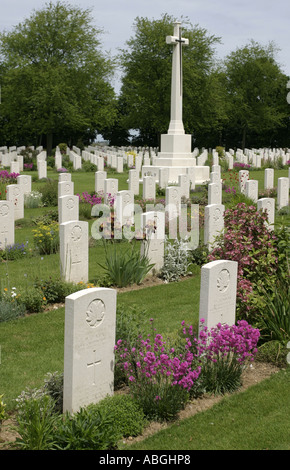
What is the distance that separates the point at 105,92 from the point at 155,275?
34.4 metres

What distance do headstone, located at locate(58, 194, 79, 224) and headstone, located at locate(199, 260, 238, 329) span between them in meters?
6.53

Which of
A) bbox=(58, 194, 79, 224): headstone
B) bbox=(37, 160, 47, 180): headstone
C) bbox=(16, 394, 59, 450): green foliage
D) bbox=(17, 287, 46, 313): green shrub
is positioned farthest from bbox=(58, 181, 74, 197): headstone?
bbox=(16, 394, 59, 450): green foliage

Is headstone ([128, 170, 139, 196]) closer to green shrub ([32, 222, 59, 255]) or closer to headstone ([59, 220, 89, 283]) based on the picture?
green shrub ([32, 222, 59, 255])

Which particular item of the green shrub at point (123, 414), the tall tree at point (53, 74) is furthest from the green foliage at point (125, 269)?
the tall tree at point (53, 74)

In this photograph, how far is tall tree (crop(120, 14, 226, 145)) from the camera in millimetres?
43094

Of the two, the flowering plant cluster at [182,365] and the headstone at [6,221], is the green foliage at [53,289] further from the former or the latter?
the headstone at [6,221]

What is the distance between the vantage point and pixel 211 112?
45750 mm

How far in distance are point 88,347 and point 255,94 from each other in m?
52.5

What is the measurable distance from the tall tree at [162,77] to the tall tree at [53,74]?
9.25ft

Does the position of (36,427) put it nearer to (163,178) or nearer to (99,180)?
(99,180)

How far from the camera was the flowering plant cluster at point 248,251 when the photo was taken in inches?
274

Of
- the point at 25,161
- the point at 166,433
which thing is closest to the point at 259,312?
the point at 166,433
